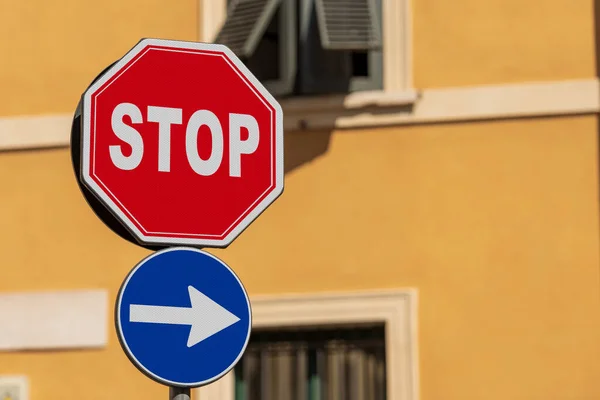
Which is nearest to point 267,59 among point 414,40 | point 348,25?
point 348,25

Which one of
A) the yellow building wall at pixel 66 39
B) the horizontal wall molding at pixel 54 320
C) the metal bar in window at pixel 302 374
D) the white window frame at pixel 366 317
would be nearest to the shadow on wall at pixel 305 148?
the white window frame at pixel 366 317

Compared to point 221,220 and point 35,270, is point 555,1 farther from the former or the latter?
point 221,220

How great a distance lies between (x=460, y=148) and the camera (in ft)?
31.1

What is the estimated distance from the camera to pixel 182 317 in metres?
5.13

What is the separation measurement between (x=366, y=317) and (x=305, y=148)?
110 cm

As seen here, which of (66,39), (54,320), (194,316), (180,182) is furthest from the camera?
(66,39)

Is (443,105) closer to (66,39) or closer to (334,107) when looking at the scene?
(334,107)

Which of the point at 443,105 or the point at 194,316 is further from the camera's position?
the point at 443,105

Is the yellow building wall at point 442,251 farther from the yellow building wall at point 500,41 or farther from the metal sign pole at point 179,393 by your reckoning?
the metal sign pole at point 179,393

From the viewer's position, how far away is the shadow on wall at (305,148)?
965 cm

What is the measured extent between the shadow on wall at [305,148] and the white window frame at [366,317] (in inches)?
32.7

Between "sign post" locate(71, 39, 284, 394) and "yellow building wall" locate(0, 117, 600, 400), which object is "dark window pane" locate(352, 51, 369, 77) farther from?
"sign post" locate(71, 39, 284, 394)

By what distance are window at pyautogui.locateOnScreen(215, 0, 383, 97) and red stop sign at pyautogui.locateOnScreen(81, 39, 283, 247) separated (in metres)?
3.60

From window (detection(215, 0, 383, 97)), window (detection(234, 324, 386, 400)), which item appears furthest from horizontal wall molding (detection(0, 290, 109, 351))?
window (detection(215, 0, 383, 97))
